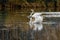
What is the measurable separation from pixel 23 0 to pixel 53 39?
1372 cm

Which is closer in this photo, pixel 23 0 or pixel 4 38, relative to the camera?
pixel 4 38

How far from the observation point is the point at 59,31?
8656 mm

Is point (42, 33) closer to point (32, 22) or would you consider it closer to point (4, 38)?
point (4, 38)

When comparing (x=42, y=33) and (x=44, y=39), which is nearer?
(x=44, y=39)

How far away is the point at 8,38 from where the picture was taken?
7.43 meters

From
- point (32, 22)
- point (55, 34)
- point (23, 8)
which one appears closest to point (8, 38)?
point (55, 34)

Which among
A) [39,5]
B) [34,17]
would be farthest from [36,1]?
[34,17]

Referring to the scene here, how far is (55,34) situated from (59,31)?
0.58 meters

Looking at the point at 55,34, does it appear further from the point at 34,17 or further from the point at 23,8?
the point at 23,8

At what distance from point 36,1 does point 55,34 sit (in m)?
12.9

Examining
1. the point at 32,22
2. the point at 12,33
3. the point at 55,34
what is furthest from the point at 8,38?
the point at 32,22

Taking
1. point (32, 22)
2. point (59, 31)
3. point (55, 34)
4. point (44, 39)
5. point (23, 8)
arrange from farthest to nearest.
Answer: point (23, 8)
point (32, 22)
point (59, 31)
point (55, 34)
point (44, 39)

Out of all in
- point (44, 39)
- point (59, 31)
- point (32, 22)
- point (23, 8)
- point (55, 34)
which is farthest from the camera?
point (23, 8)

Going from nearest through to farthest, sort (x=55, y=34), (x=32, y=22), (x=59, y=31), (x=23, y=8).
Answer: (x=55, y=34), (x=59, y=31), (x=32, y=22), (x=23, y=8)
